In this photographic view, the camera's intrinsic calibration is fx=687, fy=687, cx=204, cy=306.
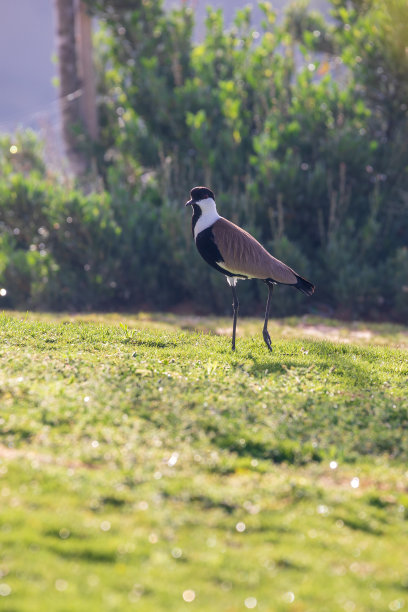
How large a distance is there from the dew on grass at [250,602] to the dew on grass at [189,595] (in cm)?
33

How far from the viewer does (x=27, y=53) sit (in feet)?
233

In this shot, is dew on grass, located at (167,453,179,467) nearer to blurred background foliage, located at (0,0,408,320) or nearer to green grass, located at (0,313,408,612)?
green grass, located at (0,313,408,612)

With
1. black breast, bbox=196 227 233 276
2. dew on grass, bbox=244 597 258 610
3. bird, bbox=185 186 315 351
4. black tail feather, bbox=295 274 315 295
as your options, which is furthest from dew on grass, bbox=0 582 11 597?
black tail feather, bbox=295 274 315 295

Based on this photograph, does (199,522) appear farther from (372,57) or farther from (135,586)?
(372,57)

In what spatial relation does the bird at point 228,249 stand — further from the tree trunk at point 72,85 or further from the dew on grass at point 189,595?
the tree trunk at point 72,85

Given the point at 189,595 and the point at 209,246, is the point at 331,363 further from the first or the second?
the point at 189,595

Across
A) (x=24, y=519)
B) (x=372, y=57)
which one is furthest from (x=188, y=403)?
(x=372, y=57)

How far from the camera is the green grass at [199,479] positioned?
4.38 m

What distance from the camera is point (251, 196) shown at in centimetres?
1658

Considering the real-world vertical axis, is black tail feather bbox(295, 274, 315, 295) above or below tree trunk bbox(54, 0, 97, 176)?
below

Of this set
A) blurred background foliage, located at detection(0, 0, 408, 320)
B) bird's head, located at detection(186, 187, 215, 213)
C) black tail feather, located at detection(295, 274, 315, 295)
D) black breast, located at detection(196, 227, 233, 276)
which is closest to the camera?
black breast, located at detection(196, 227, 233, 276)

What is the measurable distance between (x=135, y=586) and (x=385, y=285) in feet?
42.2

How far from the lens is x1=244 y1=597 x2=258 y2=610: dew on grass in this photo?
4205 mm

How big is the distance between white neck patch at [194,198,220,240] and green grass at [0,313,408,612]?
1.69 metres
